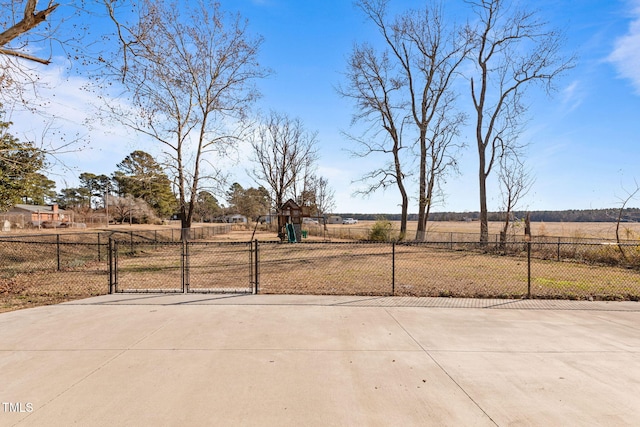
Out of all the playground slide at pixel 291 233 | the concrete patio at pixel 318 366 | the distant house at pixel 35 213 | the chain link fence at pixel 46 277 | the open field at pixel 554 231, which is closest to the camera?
the concrete patio at pixel 318 366

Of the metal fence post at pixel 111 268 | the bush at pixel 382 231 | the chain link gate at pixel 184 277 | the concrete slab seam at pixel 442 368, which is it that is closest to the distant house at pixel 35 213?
the bush at pixel 382 231

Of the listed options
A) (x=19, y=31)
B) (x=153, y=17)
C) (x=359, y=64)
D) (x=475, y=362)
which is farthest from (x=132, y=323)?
(x=359, y=64)

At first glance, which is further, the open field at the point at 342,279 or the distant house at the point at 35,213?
the distant house at the point at 35,213

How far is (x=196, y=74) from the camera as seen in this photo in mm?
21391

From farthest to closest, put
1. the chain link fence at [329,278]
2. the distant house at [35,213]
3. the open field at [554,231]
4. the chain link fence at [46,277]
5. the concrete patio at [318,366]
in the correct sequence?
the distant house at [35,213] < the open field at [554,231] < the chain link fence at [329,278] < the chain link fence at [46,277] < the concrete patio at [318,366]

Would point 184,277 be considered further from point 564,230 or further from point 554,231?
point 554,231

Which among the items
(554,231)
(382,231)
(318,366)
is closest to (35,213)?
(382,231)

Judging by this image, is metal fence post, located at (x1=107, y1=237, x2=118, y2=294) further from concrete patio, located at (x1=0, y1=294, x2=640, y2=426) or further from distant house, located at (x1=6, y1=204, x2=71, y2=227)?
distant house, located at (x1=6, y1=204, x2=71, y2=227)

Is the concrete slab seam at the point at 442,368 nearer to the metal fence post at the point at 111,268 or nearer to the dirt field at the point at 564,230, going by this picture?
the metal fence post at the point at 111,268

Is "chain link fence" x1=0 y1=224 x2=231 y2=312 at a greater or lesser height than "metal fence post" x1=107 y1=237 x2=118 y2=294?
lesser

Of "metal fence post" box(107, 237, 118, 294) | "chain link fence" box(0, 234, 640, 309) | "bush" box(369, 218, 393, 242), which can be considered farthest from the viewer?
"bush" box(369, 218, 393, 242)

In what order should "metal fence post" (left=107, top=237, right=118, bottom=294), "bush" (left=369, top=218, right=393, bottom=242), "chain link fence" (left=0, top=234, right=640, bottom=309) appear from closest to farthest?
"metal fence post" (left=107, top=237, right=118, bottom=294)
"chain link fence" (left=0, top=234, right=640, bottom=309)
"bush" (left=369, top=218, right=393, bottom=242)

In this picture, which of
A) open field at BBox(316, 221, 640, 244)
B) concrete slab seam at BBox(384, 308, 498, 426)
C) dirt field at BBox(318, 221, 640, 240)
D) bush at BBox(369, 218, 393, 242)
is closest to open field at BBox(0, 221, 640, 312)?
concrete slab seam at BBox(384, 308, 498, 426)

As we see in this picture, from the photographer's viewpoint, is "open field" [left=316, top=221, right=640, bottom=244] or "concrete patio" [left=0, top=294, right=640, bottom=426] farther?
"open field" [left=316, top=221, right=640, bottom=244]
